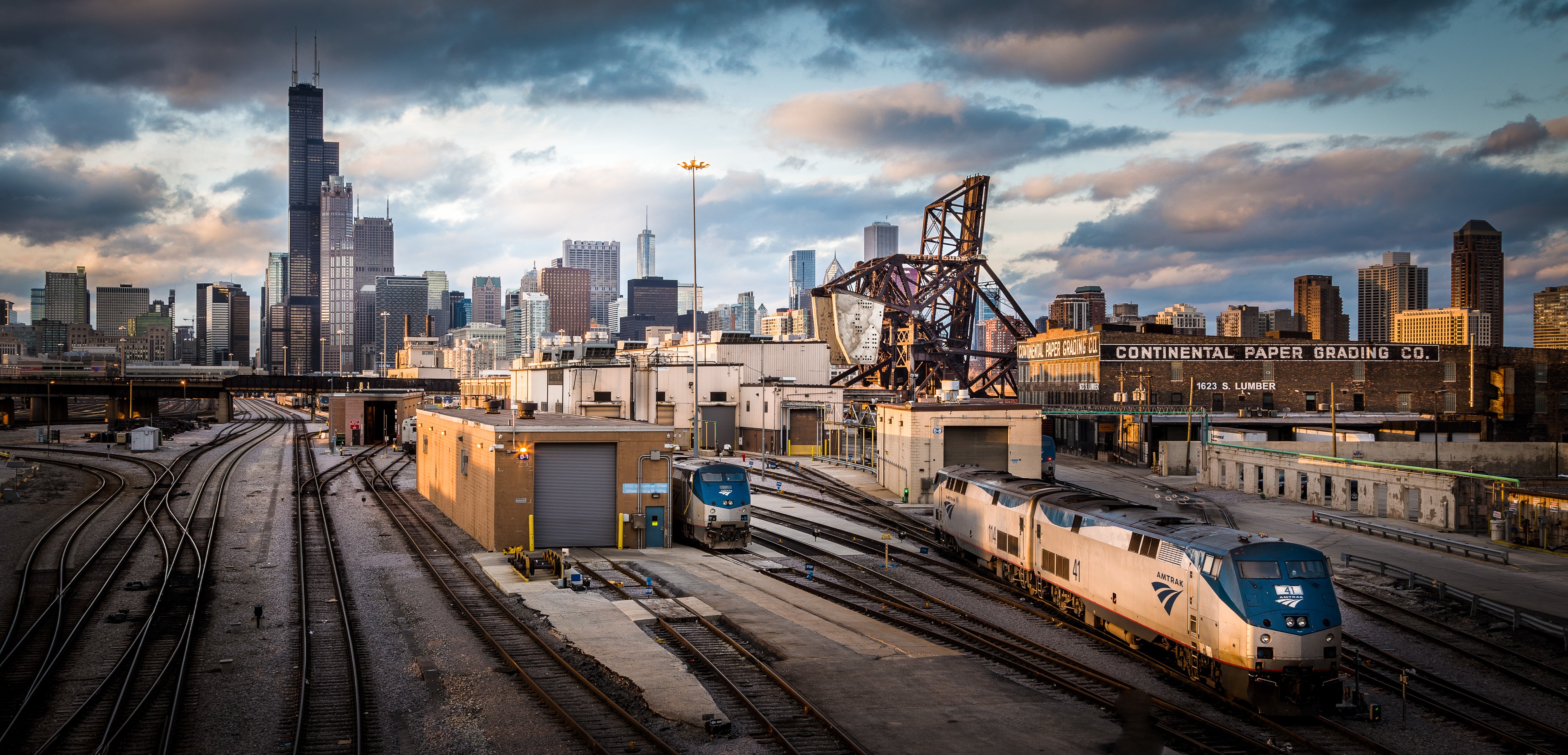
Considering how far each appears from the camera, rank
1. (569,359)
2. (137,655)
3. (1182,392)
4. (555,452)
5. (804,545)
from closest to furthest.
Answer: (137,655), (555,452), (804,545), (1182,392), (569,359)

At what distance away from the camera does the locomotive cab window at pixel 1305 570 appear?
1762 cm

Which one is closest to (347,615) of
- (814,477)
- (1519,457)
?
(814,477)

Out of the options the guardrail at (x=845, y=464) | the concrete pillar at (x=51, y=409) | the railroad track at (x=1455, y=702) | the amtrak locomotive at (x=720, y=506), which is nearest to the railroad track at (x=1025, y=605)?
the railroad track at (x=1455, y=702)

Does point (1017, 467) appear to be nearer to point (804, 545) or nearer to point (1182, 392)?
point (804, 545)

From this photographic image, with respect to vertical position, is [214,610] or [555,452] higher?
[555,452]

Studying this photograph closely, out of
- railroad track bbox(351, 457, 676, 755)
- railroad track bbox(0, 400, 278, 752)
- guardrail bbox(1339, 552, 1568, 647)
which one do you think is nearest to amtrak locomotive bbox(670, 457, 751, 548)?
railroad track bbox(351, 457, 676, 755)

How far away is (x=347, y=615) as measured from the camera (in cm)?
2402

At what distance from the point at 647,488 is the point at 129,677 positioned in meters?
17.5

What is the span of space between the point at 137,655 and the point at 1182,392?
293 ft

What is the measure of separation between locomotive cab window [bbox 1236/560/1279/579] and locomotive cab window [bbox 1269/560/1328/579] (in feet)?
0.20

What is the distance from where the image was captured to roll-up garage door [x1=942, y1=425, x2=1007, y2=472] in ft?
162

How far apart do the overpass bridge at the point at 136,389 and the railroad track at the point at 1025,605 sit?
8846 cm

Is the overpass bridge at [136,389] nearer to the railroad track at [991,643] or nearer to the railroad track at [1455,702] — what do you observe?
the railroad track at [991,643]

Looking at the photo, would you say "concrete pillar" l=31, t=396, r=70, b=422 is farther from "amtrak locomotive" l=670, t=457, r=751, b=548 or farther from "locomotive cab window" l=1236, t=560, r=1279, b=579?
"locomotive cab window" l=1236, t=560, r=1279, b=579
